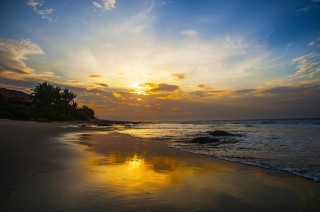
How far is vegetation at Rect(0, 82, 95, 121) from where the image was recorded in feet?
173

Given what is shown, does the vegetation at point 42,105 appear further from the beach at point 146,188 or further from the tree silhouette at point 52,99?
the beach at point 146,188

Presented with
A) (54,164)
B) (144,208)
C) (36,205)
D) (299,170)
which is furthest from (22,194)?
(299,170)

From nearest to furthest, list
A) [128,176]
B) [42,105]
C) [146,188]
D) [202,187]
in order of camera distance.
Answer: [146,188]
[202,187]
[128,176]
[42,105]

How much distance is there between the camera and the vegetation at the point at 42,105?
52.6m

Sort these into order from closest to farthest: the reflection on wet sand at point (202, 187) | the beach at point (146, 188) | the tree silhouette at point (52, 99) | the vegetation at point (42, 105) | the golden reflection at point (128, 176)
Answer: the beach at point (146, 188)
the reflection on wet sand at point (202, 187)
the golden reflection at point (128, 176)
the vegetation at point (42, 105)
the tree silhouette at point (52, 99)

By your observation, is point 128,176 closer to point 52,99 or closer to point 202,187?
point 202,187

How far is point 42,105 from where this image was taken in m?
75.4

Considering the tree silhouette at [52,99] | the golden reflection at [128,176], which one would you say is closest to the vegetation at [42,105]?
the tree silhouette at [52,99]

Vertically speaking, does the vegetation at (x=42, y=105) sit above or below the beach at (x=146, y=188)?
above

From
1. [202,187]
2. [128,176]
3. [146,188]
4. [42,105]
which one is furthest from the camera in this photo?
[42,105]

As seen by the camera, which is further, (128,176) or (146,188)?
(128,176)

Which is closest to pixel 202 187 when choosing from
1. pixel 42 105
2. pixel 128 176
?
pixel 128 176

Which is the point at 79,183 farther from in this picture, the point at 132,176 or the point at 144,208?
the point at 144,208

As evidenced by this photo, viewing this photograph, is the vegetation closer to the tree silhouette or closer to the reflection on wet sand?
the tree silhouette
